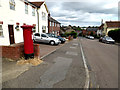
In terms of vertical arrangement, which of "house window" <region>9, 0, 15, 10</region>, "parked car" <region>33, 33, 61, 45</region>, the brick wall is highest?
"house window" <region>9, 0, 15, 10</region>

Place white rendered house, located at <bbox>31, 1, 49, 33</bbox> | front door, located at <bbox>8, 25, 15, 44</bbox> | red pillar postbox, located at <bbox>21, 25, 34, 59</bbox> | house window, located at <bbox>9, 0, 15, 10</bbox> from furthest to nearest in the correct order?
white rendered house, located at <bbox>31, 1, 49, 33</bbox> → front door, located at <bbox>8, 25, 15, 44</bbox> → house window, located at <bbox>9, 0, 15, 10</bbox> → red pillar postbox, located at <bbox>21, 25, 34, 59</bbox>

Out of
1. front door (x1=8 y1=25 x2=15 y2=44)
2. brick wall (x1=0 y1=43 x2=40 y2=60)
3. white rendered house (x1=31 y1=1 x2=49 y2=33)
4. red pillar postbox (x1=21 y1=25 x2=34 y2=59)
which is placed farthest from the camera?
white rendered house (x1=31 y1=1 x2=49 y2=33)

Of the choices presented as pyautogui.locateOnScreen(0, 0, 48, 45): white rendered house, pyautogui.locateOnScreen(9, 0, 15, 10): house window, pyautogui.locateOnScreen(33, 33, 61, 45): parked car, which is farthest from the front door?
pyautogui.locateOnScreen(33, 33, 61, 45): parked car

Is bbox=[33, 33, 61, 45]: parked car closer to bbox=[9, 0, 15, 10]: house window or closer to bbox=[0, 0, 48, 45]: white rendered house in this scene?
bbox=[0, 0, 48, 45]: white rendered house

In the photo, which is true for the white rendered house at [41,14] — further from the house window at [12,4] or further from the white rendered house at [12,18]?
the house window at [12,4]

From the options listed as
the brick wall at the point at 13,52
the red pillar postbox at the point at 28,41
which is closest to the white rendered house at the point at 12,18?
the brick wall at the point at 13,52

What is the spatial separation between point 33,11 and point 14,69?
13.5 meters

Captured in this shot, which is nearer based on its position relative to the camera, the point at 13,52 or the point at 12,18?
the point at 13,52

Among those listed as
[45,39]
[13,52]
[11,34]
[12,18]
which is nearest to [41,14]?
[45,39]

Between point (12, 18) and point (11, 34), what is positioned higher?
point (12, 18)

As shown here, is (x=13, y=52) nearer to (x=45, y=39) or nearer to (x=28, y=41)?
(x=28, y=41)

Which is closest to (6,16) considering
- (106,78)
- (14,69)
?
(14,69)

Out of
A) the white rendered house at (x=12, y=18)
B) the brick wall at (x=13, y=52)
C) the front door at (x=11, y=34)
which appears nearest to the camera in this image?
the brick wall at (x=13, y=52)

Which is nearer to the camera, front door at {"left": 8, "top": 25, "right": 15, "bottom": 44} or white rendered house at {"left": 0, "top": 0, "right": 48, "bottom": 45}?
white rendered house at {"left": 0, "top": 0, "right": 48, "bottom": 45}
